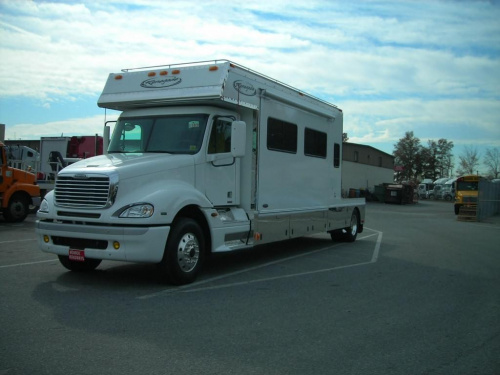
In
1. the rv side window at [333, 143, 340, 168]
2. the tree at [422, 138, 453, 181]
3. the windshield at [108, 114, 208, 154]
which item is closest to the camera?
the windshield at [108, 114, 208, 154]

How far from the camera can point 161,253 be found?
675 cm

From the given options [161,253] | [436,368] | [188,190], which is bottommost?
[436,368]

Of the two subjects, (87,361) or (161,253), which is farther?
(161,253)

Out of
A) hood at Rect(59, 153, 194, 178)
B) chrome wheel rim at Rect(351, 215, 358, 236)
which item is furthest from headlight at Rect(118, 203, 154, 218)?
chrome wheel rim at Rect(351, 215, 358, 236)

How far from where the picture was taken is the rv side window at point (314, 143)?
11.1 meters

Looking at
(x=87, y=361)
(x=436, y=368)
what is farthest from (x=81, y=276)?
(x=436, y=368)

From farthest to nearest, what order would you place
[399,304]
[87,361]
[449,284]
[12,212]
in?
1. [12,212]
2. [449,284]
3. [399,304]
4. [87,361]

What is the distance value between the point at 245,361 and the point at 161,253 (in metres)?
2.75

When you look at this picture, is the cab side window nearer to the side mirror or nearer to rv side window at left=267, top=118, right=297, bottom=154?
the side mirror

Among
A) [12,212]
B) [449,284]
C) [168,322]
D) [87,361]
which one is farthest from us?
[12,212]

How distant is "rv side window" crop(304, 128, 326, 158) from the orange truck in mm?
10014

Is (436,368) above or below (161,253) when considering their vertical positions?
below

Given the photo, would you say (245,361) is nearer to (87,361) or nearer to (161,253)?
(87,361)

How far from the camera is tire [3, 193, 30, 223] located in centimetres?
1607
